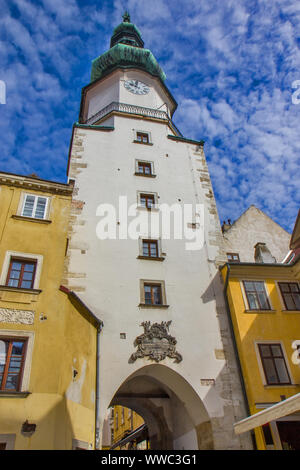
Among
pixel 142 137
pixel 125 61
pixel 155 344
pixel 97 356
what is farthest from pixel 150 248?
pixel 125 61

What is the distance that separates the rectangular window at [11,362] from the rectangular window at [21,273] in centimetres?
169

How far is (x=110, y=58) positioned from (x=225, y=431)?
2533 cm

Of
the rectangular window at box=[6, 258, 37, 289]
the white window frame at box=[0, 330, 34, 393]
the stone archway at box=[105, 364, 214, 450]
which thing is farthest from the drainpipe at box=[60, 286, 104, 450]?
the white window frame at box=[0, 330, 34, 393]

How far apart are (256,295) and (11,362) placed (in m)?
10.2

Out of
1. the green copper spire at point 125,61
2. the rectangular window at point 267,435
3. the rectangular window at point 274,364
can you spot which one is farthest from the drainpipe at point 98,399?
the green copper spire at point 125,61

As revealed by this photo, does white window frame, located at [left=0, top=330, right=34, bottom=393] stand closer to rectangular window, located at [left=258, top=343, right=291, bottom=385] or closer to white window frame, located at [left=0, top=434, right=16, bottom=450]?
white window frame, located at [left=0, top=434, right=16, bottom=450]

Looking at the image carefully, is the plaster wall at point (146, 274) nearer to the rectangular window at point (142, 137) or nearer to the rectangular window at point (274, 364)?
the rectangular window at point (142, 137)

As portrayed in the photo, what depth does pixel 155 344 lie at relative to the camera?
45.5 ft

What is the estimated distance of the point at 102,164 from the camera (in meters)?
18.9

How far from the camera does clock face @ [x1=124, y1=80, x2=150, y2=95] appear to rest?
78.8ft

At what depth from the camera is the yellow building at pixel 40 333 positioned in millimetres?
8867

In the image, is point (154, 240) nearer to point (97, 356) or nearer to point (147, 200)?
point (147, 200)
